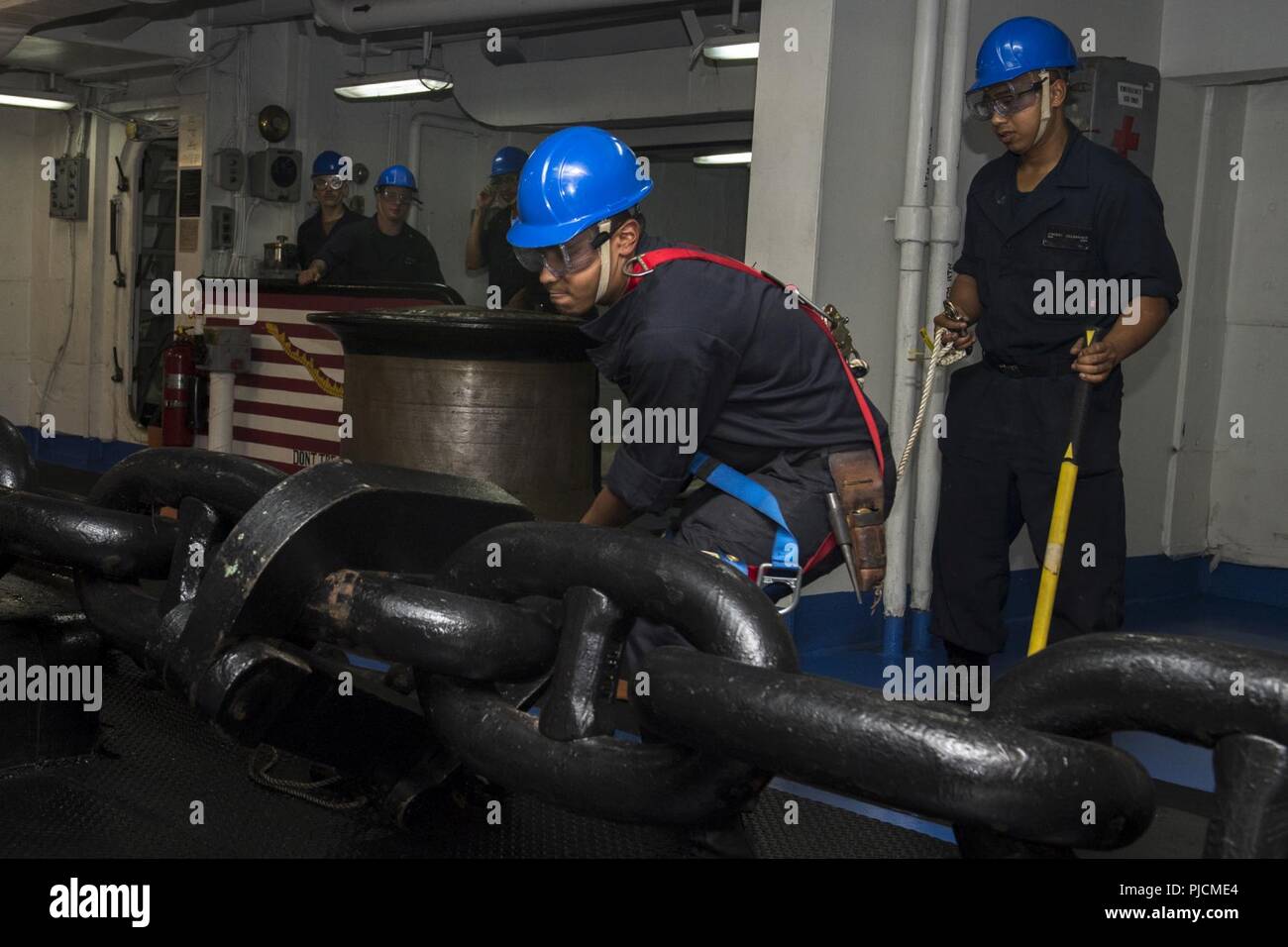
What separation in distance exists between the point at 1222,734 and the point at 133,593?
42.3 inches

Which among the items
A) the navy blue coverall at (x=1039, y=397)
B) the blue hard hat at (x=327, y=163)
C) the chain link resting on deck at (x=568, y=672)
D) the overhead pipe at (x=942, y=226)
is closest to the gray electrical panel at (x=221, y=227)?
the blue hard hat at (x=327, y=163)

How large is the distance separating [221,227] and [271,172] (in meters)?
0.54

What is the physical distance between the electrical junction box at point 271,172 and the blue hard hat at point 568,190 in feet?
26.7

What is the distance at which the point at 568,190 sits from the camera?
222cm

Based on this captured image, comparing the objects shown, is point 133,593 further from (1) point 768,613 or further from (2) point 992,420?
(2) point 992,420

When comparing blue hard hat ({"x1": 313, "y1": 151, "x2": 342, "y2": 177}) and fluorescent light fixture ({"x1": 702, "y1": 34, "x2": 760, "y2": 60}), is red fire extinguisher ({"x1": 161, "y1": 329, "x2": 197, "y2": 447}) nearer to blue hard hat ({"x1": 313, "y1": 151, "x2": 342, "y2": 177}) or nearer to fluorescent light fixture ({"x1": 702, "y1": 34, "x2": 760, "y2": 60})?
blue hard hat ({"x1": 313, "y1": 151, "x2": 342, "y2": 177})

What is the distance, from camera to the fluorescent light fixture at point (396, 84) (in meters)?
9.19

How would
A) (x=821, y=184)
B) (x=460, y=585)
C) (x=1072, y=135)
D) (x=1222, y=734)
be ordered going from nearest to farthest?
(x=1222, y=734) → (x=460, y=585) → (x=1072, y=135) → (x=821, y=184)

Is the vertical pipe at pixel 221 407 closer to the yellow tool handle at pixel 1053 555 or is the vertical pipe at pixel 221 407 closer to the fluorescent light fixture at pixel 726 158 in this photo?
the fluorescent light fixture at pixel 726 158

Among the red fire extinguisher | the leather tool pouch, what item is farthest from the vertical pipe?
the leather tool pouch

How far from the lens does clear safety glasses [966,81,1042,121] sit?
3.82 metres

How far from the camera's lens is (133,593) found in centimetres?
144

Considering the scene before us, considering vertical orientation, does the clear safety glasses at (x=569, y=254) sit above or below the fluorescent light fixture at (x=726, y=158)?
below
